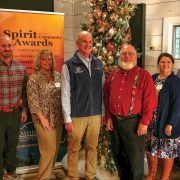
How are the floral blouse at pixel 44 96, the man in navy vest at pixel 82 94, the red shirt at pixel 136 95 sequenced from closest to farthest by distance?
the red shirt at pixel 136 95, the man in navy vest at pixel 82 94, the floral blouse at pixel 44 96

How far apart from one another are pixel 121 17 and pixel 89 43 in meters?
0.77

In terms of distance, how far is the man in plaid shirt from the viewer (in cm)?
237

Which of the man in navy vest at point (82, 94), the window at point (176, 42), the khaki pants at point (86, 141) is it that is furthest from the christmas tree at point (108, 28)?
the window at point (176, 42)

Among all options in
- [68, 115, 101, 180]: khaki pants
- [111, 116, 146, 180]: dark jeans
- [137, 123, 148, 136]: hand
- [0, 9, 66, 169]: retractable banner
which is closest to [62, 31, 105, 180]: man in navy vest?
[68, 115, 101, 180]: khaki pants

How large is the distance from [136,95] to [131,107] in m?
0.11

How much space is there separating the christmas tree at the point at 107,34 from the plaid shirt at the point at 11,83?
0.89 meters

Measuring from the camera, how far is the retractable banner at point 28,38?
114 inches

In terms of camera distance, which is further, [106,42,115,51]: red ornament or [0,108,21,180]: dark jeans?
[106,42,115,51]: red ornament

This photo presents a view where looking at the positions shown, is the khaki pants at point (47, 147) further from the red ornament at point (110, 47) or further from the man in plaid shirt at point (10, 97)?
the red ornament at point (110, 47)

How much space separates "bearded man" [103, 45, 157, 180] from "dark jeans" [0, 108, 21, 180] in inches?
37.2

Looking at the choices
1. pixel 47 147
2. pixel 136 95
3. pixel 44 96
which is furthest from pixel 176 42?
pixel 47 147

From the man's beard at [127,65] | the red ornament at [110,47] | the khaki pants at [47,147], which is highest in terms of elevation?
the red ornament at [110,47]

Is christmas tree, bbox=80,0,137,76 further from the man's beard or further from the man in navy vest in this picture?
the man's beard

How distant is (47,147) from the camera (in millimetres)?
2539
